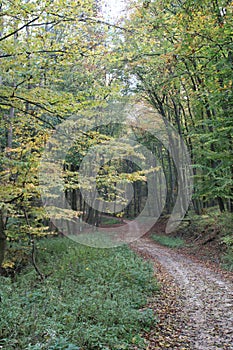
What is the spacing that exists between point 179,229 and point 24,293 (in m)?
15.9

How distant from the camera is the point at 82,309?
5977mm

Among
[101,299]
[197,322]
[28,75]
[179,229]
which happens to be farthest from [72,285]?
[179,229]

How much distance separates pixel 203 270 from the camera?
36.8 feet

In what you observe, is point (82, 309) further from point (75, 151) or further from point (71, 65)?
point (71, 65)

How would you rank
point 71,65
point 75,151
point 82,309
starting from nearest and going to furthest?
point 82,309 < point 71,65 < point 75,151

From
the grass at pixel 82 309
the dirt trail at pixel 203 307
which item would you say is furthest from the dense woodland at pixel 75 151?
the dirt trail at pixel 203 307

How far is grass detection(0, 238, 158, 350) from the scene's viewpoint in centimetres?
459

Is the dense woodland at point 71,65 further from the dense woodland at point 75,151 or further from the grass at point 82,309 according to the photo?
the grass at point 82,309

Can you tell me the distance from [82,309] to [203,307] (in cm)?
293

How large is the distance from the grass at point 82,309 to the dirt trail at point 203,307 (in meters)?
0.75

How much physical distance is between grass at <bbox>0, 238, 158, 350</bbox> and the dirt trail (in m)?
0.75

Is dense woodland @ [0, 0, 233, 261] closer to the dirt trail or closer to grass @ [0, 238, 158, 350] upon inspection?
grass @ [0, 238, 158, 350]

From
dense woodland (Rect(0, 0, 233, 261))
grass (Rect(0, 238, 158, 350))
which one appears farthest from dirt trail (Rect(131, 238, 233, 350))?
dense woodland (Rect(0, 0, 233, 261))

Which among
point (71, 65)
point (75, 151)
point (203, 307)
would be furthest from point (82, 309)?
point (71, 65)
